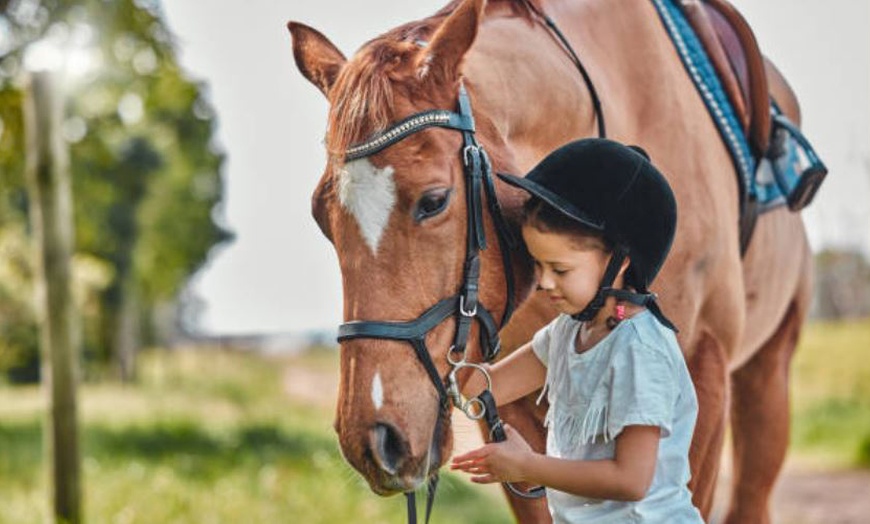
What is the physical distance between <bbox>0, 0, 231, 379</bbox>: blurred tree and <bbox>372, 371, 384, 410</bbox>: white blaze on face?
5.44 metres

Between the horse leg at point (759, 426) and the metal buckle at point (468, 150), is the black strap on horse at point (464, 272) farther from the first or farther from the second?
the horse leg at point (759, 426)

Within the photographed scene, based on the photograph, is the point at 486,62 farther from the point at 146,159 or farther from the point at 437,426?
the point at 146,159

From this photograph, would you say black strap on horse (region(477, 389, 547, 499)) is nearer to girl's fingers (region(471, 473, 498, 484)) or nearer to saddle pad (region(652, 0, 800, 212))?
girl's fingers (region(471, 473, 498, 484))

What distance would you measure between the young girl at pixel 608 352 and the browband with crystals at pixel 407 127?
0.23 m

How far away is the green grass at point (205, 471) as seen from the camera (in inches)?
295

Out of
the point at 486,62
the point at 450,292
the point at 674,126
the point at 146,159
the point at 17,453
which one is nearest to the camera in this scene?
the point at 450,292

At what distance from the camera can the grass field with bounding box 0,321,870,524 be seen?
7.61 metres

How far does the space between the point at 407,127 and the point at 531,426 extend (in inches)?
39.4

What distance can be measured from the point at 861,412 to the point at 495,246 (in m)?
11.5

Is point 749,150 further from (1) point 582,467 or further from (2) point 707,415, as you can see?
(1) point 582,467

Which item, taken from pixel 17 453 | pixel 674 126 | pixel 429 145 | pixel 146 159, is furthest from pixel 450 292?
pixel 146 159

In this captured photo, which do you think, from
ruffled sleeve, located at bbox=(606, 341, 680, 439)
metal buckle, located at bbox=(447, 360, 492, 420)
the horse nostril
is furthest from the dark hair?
the horse nostril

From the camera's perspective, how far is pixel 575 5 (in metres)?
3.27

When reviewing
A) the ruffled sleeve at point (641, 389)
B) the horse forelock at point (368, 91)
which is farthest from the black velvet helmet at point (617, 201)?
the horse forelock at point (368, 91)
